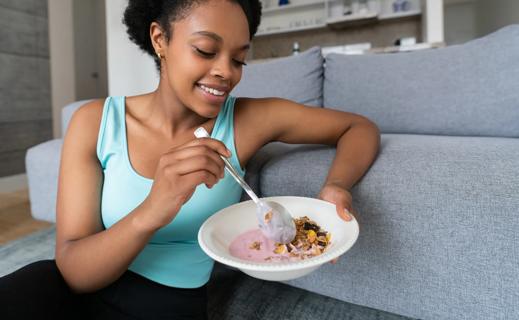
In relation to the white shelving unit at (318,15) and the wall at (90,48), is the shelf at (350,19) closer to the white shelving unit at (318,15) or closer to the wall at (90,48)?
the white shelving unit at (318,15)

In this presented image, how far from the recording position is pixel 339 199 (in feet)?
2.16

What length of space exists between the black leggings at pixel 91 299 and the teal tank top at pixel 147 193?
1.1 inches

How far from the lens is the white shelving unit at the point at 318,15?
399 centimetres

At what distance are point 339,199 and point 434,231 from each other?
27 cm

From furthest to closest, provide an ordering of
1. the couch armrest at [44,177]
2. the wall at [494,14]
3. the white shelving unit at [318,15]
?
1. the wall at [494,14]
2. the white shelving unit at [318,15]
3. the couch armrest at [44,177]

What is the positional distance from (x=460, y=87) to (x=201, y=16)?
0.99m

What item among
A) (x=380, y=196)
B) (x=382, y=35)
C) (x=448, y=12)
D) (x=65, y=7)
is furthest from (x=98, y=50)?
(x=448, y=12)

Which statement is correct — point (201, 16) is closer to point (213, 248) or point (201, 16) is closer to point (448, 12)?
point (213, 248)

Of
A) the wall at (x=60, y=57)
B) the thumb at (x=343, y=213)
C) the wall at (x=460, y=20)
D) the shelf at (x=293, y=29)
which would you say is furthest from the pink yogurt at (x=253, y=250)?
the wall at (x=460, y=20)

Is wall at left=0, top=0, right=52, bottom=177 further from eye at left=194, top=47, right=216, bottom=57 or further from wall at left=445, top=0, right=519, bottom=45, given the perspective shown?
wall at left=445, top=0, right=519, bottom=45

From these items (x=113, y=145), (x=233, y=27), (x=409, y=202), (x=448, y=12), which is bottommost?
(x=409, y=202)

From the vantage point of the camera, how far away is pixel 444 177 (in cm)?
77

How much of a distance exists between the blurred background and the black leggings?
1.98m

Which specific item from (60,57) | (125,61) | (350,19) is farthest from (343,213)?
(350,19)
